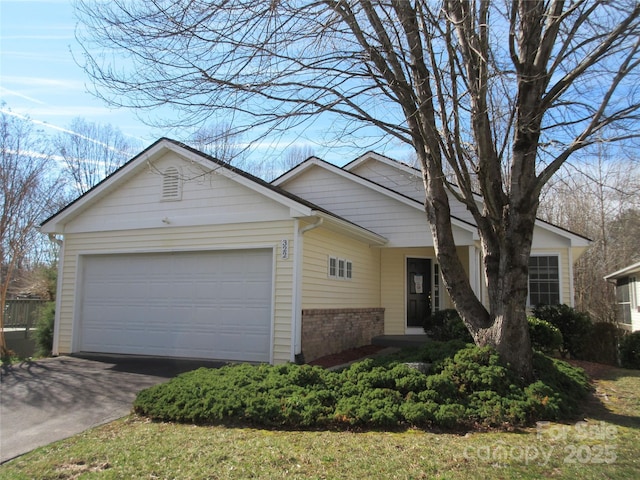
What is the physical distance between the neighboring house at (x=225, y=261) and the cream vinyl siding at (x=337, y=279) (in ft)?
0.15

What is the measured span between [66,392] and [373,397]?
5.27m

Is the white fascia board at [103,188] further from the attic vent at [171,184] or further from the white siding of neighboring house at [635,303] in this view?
the white siding of neighboring house at [635,303]

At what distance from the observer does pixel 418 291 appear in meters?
14.9

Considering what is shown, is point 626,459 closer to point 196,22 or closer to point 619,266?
point 196,22

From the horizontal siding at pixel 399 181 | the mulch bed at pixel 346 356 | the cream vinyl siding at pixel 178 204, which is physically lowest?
the mulch bed at pixel 346 356

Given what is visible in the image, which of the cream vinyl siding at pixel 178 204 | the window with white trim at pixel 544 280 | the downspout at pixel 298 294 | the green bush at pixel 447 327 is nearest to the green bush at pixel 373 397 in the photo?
the downspout at pixel 298 294

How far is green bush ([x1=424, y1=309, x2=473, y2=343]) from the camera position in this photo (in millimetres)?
10578

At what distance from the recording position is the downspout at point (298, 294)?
9555mm

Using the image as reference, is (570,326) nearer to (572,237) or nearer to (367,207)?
(572,237)

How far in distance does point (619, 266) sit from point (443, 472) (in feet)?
93.0

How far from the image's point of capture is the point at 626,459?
15.3ft

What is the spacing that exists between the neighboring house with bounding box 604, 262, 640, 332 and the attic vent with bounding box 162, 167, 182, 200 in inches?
667

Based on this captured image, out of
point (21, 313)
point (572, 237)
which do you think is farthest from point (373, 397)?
point (21, 313)

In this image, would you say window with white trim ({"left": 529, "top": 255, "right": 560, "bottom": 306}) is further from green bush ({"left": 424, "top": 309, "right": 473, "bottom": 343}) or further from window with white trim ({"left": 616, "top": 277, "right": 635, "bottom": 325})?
window with white trim ({"left": 616, "top": 277, "right": 635, "bottom": 325})
